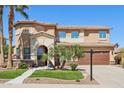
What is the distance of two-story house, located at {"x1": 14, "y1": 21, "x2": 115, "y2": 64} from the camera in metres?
40.1

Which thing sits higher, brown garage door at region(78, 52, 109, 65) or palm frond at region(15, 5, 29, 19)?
palm frond at region(15, 5, 29, 19)

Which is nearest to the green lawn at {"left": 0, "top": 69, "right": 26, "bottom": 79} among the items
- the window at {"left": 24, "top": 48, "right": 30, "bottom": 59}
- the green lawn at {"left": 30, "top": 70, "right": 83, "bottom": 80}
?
the green lawn at {"left": 30, "top": 70, "right": 83, "bottom": 80}

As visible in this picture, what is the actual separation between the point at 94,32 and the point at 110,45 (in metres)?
3.77

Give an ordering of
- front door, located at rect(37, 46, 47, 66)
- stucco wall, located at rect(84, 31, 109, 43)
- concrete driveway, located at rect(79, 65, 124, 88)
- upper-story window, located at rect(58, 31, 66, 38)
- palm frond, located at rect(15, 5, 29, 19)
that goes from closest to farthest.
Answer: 1. concrete driveway, located at rect(79, 65, 124, 88)
2. palm frond, located at rect(15, 5, 29, 19)
3. front door, located at rect(37, 46, 47, 66)
4. upper-story window, located at rect(58, 31, 66, 38)
5. stucco wall, located at rect(84, 31, 109, 43)

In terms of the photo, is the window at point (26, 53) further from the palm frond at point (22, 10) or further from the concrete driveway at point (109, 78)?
the concrete driveway at point (109, 78)

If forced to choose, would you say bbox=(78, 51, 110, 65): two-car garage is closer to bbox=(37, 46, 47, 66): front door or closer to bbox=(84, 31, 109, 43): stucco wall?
bbox=(84, 31, 109, 43): stucco wall

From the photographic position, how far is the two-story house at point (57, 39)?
40.1 meters

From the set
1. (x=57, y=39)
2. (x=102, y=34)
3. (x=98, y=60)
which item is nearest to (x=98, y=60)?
(x=98, y=60)

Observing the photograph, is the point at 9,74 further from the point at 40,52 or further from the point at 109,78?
the point at 40,52

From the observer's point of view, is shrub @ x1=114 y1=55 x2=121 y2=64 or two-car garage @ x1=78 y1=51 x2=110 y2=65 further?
two-car garage @ x1=78 y1=51 x2=110 y2=65

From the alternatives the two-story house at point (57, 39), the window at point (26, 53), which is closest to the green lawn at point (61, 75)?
the two-story house at point (57, 39)

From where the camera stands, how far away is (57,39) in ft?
144
